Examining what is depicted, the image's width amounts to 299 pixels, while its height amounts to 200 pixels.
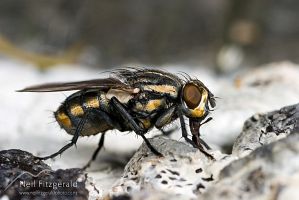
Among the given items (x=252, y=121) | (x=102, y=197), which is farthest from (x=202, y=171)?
(x=252, y=121)

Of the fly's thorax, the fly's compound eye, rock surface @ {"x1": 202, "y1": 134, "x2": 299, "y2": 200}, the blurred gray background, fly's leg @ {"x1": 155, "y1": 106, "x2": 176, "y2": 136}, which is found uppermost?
the blurred gray background

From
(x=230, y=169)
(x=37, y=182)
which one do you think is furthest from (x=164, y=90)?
(x=230, y=169)

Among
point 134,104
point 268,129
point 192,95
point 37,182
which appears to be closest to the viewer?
point 37,182

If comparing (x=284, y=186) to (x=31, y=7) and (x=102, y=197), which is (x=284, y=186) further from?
(x=31, y=7)

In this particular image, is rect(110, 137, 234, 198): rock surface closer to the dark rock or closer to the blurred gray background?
the dark rock

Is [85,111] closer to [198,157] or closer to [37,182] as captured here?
[37,182]

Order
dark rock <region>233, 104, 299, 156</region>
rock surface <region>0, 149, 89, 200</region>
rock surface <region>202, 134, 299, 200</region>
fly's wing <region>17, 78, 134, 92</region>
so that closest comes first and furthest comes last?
rock surface <region>202, 134, 299, 200</region>
rock surface <region>0, 149, 89, 200</region>
dark rock <region>233, 104, 299, 156</region>
fly's wing <region>17, 78, 134, 92</region>

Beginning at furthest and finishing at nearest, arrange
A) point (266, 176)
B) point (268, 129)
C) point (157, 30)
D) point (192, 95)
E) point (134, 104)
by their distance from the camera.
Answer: point (157, 30) < point (134, 104) < point (192, 95) < point (268, 129) < point (266, 176)

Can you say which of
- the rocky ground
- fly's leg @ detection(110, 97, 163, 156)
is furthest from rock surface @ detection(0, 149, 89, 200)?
fly's leg @ detection(110, 97, 163, 156)
